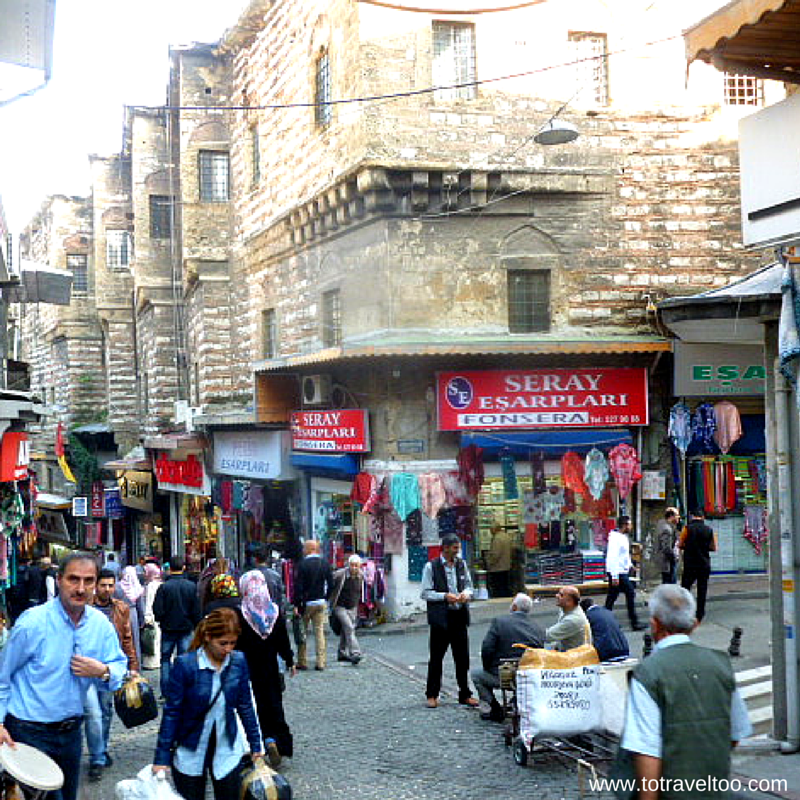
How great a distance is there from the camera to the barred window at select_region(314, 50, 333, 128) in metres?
18.3

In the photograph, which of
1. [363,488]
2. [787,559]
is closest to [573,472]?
[363,488]

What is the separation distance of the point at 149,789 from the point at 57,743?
0.62m

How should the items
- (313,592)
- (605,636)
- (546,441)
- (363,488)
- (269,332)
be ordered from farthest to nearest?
(269,332), (546,441), (363,488), (313,592), (605,636)

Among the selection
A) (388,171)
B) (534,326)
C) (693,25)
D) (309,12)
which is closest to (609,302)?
(534,326)

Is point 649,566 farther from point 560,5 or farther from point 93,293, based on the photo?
point 93,293

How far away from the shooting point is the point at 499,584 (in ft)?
56.0

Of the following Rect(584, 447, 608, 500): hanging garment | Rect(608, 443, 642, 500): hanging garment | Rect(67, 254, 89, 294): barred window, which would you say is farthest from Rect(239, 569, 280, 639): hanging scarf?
Rect(67, 254, 89, 294): barred window

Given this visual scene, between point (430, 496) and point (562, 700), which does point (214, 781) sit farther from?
point (430, 496)

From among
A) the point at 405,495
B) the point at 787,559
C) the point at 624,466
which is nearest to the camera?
the point at 787,559

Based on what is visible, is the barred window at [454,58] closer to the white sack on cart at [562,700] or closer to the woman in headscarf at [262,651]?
the woman in headscarf at [262,651]

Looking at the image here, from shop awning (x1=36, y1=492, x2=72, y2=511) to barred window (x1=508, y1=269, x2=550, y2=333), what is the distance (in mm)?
22080

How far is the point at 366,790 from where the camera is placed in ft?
25.9

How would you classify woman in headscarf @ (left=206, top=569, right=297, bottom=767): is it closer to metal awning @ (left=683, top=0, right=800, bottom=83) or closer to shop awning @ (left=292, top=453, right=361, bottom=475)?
metal awning @ (left=683, top=0, right=800, bottom=83)

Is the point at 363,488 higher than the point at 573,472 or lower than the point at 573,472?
lower
